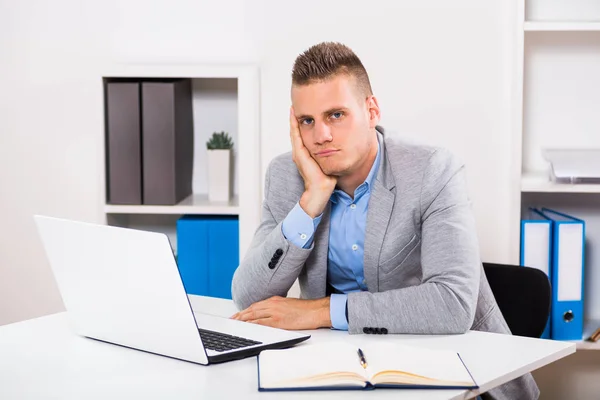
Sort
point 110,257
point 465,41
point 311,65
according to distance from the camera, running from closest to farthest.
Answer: point 110,257 < point 311,65 < point 465,41

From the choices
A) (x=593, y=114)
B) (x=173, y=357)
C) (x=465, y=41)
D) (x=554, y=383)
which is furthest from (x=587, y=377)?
(x=173, y=357)

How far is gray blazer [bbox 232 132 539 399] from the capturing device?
184cm

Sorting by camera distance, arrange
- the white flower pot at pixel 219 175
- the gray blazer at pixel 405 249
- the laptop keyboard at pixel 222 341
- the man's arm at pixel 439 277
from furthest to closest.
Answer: the white flower pot at pixel 219 175 < the gray blazer at pixel 405 249 < the man's arm at pixel 439 277 < the laptop keyboard at pixel 222 341

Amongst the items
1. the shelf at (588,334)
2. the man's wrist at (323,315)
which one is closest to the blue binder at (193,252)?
the man's wrist at (323,315)

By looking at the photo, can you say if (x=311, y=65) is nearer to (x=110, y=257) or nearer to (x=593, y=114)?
(x=110, y=257)

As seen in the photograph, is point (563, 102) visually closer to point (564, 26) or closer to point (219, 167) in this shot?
point (564, 26)

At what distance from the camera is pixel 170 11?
299 cm

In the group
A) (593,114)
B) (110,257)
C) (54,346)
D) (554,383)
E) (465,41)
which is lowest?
(554,383)

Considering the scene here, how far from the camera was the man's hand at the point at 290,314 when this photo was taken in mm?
1788

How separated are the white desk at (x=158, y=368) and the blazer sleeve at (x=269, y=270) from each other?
0.81ft

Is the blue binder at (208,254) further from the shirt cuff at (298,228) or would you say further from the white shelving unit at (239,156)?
the shirt cuff at (298,228)

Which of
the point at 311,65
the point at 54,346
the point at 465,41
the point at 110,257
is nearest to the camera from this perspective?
the point at 110,257

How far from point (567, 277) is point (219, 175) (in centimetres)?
120

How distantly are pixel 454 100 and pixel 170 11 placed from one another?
1.05 m
